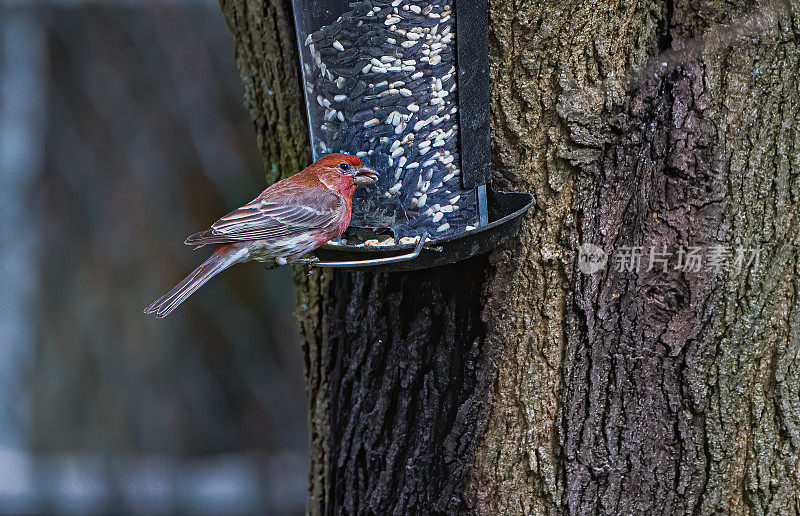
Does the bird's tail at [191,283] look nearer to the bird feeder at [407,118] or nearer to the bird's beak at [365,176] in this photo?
the bird feeder at [407,118]

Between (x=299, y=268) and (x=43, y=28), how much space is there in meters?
2.91

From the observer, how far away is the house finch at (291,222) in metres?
2.59

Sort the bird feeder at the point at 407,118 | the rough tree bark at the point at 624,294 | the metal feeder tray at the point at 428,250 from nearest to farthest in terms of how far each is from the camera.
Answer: the metal feeder tray at the point at 428,250
the bird feeder at the point at 407,118
the rough tree bark at the point at 624,294

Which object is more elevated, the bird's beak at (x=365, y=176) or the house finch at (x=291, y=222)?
the bird's beak at (x=365, y=176)

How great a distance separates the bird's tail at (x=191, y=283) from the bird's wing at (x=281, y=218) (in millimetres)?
74

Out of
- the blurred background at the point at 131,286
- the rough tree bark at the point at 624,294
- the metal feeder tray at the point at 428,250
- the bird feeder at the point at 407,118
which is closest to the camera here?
the metal feeder tray at the point at 428,250

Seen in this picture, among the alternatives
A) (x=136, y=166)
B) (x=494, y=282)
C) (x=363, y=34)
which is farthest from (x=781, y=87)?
(x=136, y=166)

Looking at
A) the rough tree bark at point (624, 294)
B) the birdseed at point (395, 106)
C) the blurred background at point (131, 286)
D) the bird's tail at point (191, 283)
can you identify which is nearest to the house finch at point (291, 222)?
the bird's tail at point (191, 283)

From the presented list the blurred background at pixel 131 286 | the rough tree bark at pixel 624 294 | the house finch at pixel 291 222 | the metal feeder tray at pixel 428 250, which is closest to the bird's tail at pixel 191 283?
the house finch at pixel 291 222

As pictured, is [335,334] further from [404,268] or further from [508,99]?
[508,99]

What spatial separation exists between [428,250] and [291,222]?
0.49 m

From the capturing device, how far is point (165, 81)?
16.9ft

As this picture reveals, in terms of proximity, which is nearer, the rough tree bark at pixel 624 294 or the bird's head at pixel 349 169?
the bird's head at pixel 349 169

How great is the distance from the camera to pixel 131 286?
5391mm
